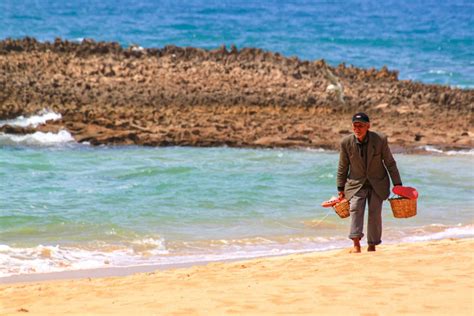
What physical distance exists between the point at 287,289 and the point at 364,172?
1.92 m

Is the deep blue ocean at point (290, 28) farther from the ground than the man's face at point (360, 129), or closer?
farther from the ground

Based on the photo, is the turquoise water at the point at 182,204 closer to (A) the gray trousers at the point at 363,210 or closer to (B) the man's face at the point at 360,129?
(A) the gray trousers at the point at 363,210

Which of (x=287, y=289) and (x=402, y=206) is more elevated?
(x=402, y=206)

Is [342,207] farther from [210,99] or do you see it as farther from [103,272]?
[210,99]

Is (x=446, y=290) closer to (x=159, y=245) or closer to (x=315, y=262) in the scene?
(x=315, y=262)

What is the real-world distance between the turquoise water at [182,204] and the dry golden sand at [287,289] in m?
1.61

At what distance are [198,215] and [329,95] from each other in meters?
Answer: 9.18

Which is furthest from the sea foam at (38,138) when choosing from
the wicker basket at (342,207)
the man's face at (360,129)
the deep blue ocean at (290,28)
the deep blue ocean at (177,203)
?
the deep blue ocean at (290,28)

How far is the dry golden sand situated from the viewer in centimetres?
739

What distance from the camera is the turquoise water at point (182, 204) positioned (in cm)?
1177

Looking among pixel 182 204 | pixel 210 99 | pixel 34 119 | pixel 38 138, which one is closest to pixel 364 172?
pixel 182 204

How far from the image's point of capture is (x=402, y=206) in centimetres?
962

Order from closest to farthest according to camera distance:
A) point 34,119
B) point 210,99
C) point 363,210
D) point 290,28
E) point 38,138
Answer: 1. point 363,210
2. point 38,138
3. point 34,119
4. point 210,99
5. point 290,28

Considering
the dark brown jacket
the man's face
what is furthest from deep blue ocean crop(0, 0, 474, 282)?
the man's face
